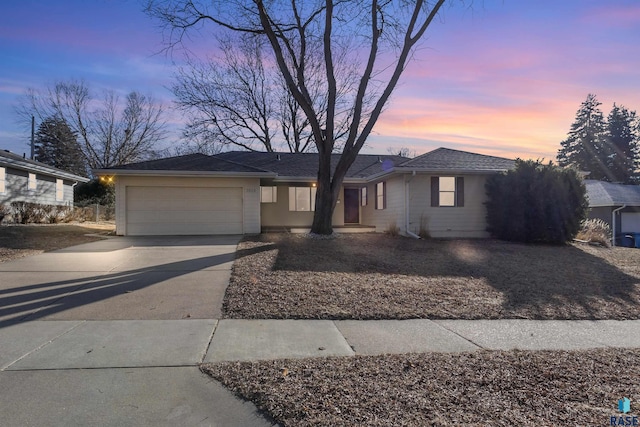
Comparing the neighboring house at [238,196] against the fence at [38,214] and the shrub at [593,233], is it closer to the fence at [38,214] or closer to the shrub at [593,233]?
the shrub at [593,233]

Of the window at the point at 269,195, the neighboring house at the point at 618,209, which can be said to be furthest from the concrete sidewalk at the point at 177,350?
the neighboring house at the point at 618,209

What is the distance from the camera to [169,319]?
17.8 ft

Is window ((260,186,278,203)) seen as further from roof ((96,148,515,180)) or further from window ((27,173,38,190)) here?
window ((27,173,38,190))

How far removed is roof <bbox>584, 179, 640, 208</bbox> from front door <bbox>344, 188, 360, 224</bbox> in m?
12.7

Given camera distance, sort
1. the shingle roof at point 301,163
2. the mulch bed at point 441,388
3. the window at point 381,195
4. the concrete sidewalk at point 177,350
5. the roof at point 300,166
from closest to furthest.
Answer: the mulch bed at point 441,388, the concrete sidewalk at point 177,350, the roof at point 300,166, the window at point 381,195, the shingle roof at point 301,163

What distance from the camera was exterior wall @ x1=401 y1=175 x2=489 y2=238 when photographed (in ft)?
51.3

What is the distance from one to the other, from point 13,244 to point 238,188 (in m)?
7.44

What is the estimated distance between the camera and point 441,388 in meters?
3.43

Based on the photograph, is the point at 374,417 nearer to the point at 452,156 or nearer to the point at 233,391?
the point at 233,391

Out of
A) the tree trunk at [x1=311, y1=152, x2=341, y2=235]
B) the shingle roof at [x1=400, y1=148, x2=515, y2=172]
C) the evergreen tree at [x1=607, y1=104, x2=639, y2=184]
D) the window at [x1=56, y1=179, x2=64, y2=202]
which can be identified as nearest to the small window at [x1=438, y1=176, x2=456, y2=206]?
the shingle roof at [x1=400, y1=148, x2=515, y2=172]

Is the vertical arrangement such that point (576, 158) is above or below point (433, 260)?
above

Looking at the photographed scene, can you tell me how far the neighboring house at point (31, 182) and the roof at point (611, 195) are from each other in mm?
29504

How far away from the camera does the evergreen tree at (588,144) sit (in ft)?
173

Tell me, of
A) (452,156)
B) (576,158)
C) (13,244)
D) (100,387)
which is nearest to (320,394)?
(100,387)
